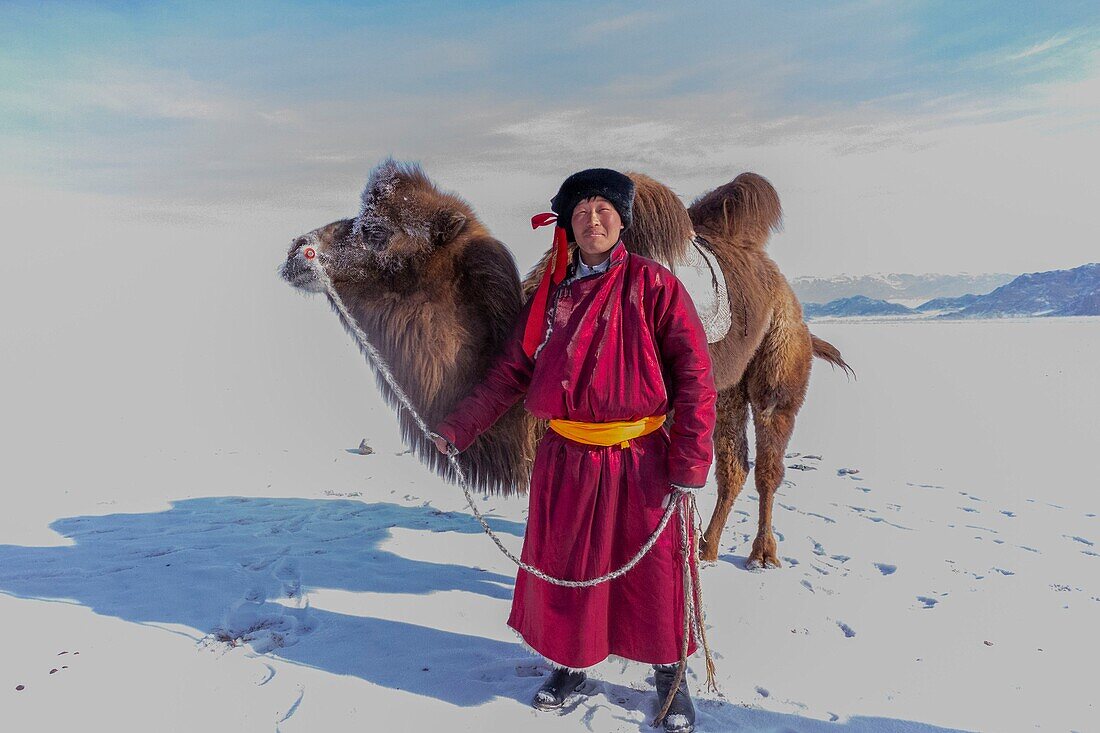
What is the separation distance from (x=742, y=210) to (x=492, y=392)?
2601 mm

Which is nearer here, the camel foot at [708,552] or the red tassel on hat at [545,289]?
the red tassel on hat at [545,289]

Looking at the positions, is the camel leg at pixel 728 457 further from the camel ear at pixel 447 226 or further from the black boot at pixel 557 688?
the camel ear at pixel 447 226

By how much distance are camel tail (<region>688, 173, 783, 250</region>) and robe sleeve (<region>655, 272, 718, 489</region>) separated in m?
2.20

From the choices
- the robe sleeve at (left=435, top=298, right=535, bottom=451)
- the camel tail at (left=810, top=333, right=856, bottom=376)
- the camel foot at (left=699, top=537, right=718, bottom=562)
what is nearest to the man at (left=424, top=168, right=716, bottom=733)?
the robe sleeve at (left=435, top=298, right=535, bottom=451)

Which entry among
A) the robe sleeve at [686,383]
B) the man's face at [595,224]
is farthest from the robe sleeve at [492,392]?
the robe sleeve at [686,383]

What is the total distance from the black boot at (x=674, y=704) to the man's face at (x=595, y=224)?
1742 millimetres

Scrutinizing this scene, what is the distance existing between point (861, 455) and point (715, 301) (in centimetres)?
510

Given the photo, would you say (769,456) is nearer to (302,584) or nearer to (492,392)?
(492,392)

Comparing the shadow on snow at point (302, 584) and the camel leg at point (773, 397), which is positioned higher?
the camel leg at point (773, 397)

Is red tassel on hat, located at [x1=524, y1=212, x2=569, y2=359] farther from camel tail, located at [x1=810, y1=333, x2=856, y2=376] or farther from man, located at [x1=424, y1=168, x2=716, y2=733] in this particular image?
camel tail, located at [x1=810, y1=333, x2=856, y2=376]

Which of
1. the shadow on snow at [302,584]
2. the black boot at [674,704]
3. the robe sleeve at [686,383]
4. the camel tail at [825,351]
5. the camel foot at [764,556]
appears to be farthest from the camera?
the camel tail at [825,351]

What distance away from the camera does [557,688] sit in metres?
2.72

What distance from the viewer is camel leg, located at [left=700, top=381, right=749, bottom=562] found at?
4371 mm

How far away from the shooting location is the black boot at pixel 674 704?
2523 millimetres
